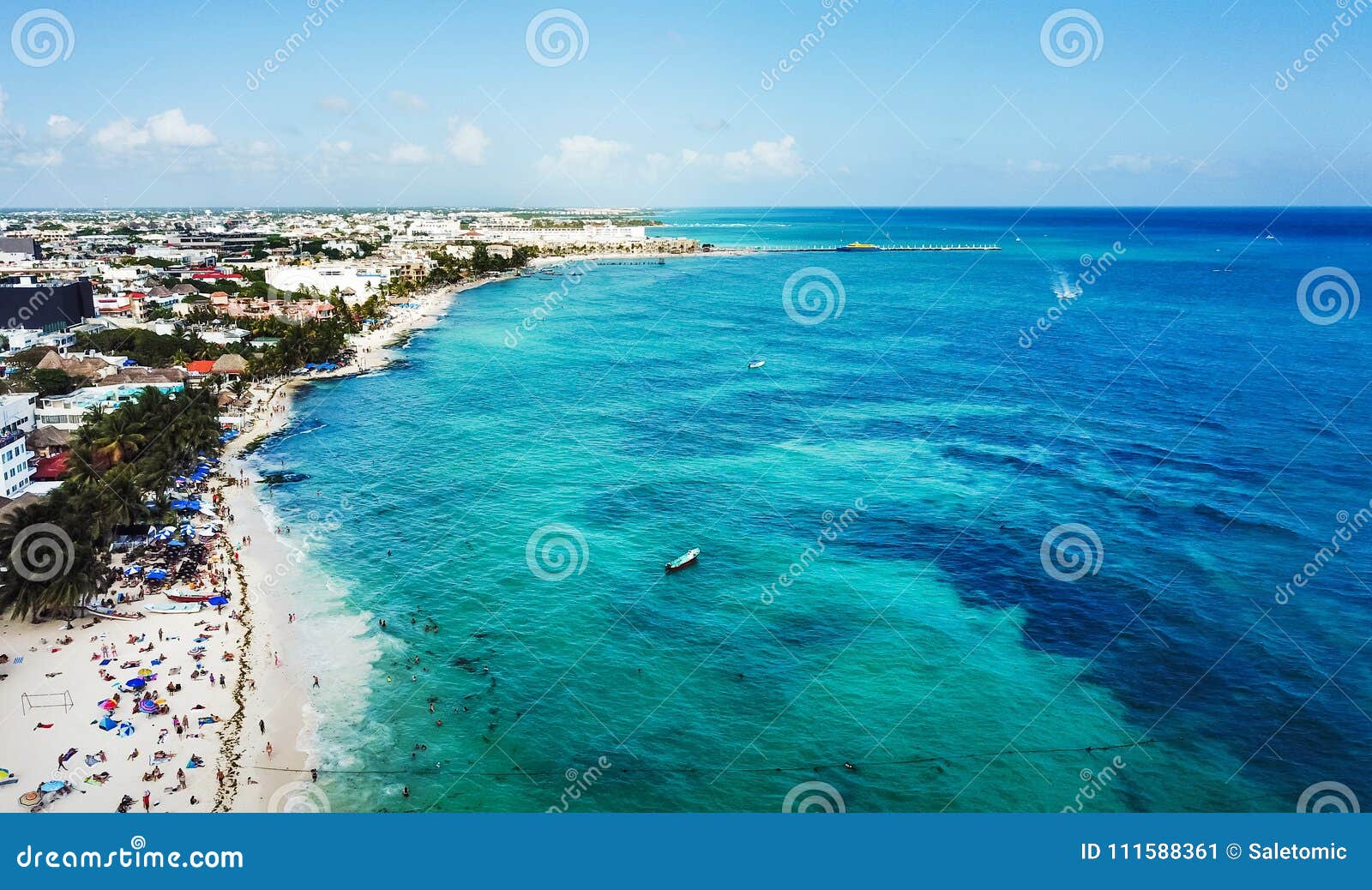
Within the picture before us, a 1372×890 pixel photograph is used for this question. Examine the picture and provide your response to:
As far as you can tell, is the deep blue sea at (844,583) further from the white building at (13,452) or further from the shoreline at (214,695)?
the white building at (13,452)

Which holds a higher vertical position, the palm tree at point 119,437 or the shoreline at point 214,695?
the palm tree at point 119,437

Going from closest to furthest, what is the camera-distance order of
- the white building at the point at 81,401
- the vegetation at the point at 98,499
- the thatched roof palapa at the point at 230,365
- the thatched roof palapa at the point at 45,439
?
the vegetation at the point at 98,499
the thatched roof palapa at the point at 45,439
the white building at the point at 81,401
the thatched roof palapa at the point at 230,365

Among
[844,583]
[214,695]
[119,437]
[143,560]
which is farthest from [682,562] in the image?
[119,437]

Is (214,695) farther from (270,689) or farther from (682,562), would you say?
(682,562)

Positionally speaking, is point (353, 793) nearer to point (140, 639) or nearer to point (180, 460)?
point (140, 639)

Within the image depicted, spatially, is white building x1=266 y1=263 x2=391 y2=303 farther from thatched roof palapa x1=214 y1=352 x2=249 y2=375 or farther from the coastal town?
thatched roof palapa x1=214 y1=352 x2=249 y2=375

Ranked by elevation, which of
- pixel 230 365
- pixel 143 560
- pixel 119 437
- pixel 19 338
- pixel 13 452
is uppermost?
pixel 19 338

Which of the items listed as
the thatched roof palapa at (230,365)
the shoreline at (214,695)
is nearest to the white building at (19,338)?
the thatched roof palapa at (230,365)
